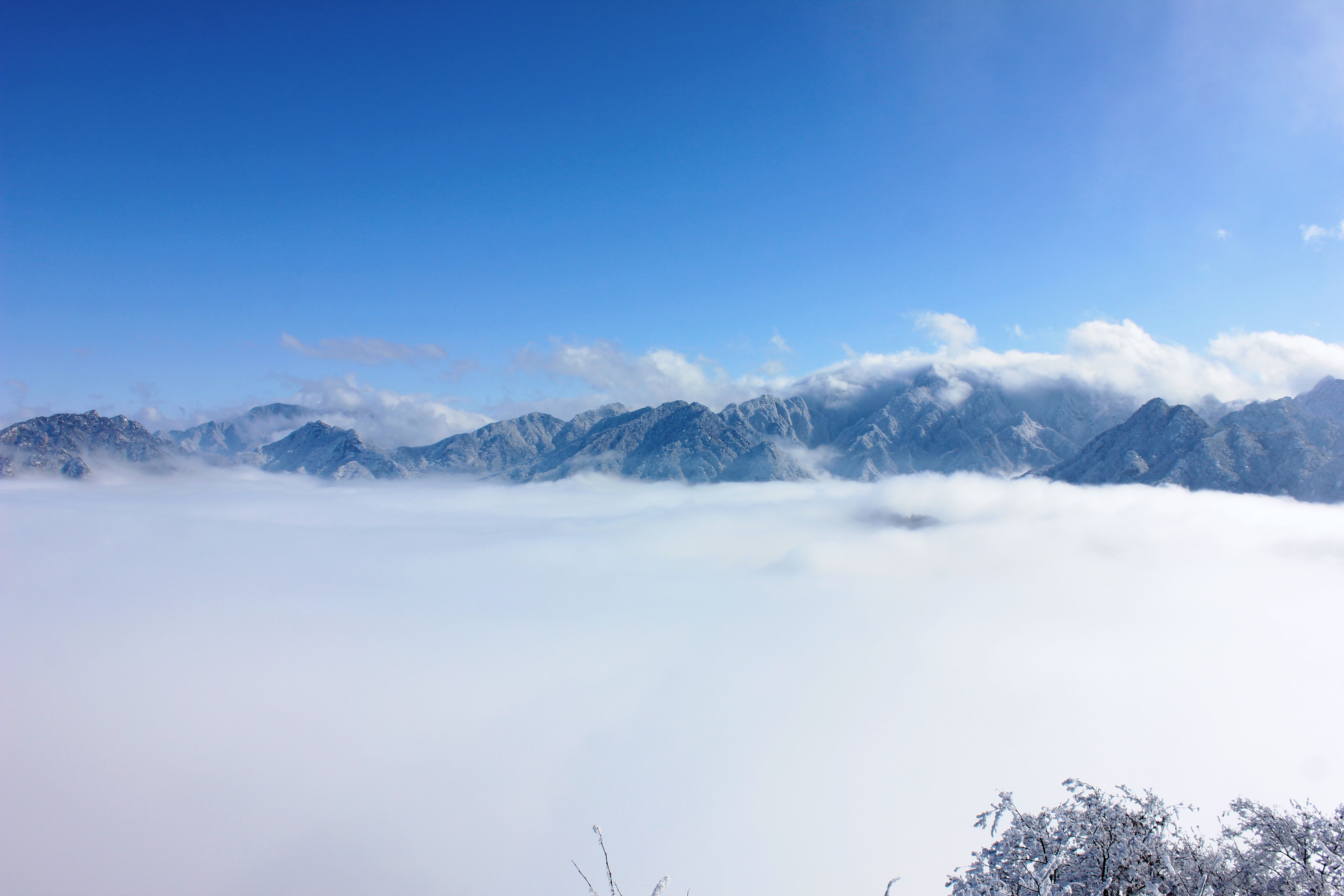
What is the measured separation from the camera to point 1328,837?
65.2 ft

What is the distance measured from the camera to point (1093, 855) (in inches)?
806

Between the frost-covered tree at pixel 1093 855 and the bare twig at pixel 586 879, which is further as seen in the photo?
the frost-covered tree at pixel 1093 855

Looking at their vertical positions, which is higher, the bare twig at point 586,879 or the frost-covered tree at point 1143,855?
the bare twig at point 586,879

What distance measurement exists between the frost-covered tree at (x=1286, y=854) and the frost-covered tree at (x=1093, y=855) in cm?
97

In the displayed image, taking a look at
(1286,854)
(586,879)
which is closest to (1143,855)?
(1286,854)

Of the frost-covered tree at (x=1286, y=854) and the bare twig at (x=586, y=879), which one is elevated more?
the bare twig at (x=586, y=879)

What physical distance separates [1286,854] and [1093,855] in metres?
7.07

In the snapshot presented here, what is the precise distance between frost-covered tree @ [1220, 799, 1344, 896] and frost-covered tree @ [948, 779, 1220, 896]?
97 centimetres

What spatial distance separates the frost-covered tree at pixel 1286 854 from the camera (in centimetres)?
1952

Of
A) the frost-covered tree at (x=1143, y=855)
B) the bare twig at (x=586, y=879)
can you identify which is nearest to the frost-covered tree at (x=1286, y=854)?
the frost-covered tree at (x=1143, y=855)

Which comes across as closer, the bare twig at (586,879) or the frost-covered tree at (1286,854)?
the bare twig at (586,879)

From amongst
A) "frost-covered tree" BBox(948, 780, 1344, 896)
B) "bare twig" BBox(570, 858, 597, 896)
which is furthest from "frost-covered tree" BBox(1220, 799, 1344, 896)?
"bare twig" BBox(570, 858, 597, 896)

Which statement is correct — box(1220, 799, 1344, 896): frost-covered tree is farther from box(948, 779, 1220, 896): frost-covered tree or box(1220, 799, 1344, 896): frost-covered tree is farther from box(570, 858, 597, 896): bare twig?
box(570, 858, 597, 896): bare twig

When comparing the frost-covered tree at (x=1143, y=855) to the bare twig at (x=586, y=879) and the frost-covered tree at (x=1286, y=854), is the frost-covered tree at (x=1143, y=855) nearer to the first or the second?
the frost-covered tree at (x=1286, y=854)
